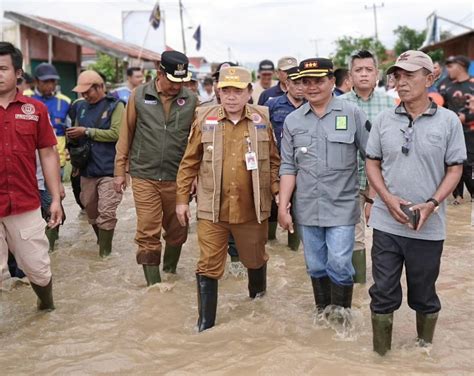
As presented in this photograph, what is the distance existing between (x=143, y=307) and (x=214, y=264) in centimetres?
101

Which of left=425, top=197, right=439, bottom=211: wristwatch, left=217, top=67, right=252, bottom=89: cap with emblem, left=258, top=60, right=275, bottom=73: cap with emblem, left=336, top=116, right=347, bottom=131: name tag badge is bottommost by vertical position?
left=425, top=197, right=439, bottom=211: wristwatch

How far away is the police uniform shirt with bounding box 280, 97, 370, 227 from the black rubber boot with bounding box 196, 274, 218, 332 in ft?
2.76

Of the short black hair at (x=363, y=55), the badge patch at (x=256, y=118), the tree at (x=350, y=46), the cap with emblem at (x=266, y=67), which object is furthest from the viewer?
the tree at (x=350, y=46)

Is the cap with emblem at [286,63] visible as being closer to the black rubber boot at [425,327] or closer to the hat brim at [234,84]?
the hat brim at [234,84]

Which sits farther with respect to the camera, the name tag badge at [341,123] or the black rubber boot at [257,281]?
the black rubber boot at [257,281]

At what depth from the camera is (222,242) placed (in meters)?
4.65

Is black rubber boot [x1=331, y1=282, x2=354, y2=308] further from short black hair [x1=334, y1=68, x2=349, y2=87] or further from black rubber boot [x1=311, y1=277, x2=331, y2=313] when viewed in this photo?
short black hair [x1=334, y1=68, x2=349, y2=87]

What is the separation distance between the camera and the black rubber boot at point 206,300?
4.60 m

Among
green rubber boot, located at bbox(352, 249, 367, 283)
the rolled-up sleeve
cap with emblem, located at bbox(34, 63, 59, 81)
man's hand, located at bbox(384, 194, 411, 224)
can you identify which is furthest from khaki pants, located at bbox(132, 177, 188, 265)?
cap with emblem, located at bbox(34, 63, 59, 81)

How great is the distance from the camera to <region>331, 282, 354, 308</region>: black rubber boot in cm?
459

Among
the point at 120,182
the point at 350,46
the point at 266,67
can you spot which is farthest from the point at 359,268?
the point at 350,46

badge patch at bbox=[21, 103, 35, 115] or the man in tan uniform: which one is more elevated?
badge patch at bbox=[21, 103, 35, 115]

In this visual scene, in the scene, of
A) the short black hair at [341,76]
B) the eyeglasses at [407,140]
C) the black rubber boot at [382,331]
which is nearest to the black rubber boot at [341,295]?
the black rubber boot at [382,331]

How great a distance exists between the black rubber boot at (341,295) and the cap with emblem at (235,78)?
1606mm
